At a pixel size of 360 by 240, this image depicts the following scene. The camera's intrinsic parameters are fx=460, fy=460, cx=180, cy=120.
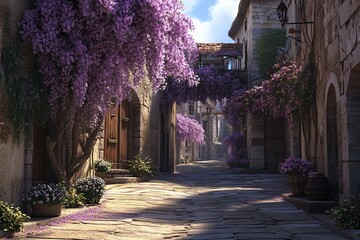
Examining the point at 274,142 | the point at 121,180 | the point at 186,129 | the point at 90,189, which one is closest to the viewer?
the point at 90,189

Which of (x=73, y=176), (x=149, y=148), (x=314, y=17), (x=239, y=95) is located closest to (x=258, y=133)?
(x=239, y=95)

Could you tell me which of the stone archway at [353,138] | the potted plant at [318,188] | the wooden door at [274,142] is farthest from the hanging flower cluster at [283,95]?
the stone archway at [353,138]

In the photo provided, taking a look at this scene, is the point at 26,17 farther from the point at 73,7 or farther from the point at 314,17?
the point at 314,17

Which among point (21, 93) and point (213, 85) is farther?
point (213, 85)

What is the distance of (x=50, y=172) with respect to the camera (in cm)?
721

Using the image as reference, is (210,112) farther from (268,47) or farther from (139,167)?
(139,167)

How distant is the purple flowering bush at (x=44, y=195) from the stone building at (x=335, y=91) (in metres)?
3.63

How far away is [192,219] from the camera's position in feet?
20.6

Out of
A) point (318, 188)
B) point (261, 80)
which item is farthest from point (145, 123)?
point (318, 188)

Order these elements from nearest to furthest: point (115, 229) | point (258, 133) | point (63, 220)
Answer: point (115, 229), point (63, 220), point (258, 133)

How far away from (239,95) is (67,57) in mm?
12522

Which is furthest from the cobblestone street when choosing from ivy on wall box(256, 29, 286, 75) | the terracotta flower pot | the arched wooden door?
ivy on wall box(256, 29, 286, 75)

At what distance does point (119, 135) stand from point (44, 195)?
21.2 ft

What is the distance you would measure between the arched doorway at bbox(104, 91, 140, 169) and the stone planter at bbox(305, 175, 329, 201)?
5.53 m
